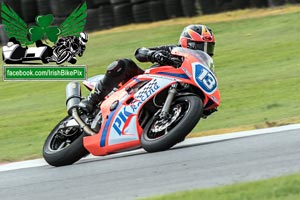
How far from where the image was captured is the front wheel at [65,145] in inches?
311

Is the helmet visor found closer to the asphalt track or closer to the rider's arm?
the rider's arm

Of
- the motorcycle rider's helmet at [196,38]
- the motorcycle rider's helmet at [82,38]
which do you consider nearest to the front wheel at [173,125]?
the motorcycle rider's helmet at [196,38]

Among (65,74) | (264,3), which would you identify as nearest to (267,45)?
(264,3)

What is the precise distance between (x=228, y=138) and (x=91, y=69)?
9.26 meters

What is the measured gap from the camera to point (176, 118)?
757cm

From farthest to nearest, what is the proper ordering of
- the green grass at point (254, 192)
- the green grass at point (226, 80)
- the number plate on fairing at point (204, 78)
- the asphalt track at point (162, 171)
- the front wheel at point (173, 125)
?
the green grass at point (226, 80) < the number plate on fairing at point (204, 78) < the front wheel at point (173, 125) < the asphalt track at point (162, 171) < the green grass at point (254, 192)

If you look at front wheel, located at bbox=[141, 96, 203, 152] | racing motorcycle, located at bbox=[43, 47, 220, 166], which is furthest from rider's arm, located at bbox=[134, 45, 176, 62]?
front wheel, located at bbox=[141, 96, 203, 152]

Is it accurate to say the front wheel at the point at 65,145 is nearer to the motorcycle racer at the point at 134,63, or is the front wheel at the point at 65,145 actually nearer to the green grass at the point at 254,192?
the motorcycle racer at the point at 134,63

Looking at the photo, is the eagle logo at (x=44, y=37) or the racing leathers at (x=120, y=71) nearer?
the racing leathers at (x=120, y=71)

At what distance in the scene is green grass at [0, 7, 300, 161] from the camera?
10320 millimetres

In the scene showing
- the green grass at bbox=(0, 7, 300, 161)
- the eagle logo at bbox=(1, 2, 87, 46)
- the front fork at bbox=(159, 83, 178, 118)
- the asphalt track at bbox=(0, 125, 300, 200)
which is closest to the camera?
the asphalt track at bbox=(0, 125, 300, 200)

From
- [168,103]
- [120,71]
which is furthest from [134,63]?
[168,103]

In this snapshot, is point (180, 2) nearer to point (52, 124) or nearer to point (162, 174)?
point (52, 124)

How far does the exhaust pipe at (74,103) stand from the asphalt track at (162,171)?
0.34 m
